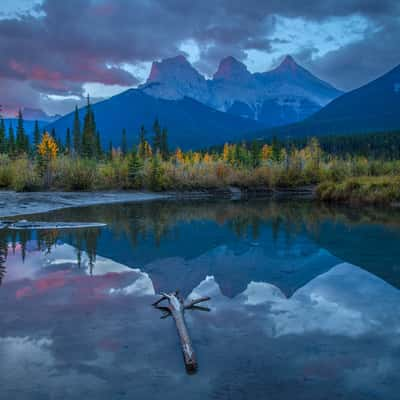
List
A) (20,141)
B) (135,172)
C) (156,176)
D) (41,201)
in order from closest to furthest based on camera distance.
Result: (41,201) < (156,176) < (135,172) < (20,141)

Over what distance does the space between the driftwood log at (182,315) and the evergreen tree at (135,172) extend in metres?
50.6

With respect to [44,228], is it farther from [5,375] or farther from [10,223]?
[5,375]

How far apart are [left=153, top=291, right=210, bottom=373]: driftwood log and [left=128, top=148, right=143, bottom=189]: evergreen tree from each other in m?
50.6

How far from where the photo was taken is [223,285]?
1170cm

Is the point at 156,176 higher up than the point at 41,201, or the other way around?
the point at 156,176

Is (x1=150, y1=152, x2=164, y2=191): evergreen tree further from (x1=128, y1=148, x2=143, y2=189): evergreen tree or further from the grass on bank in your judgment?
(x1=128, y1=148, x2=143, y2=189): evergreen tree

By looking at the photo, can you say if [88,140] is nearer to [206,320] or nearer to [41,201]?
[41,201]

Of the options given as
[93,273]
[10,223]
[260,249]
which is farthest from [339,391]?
[10,223]

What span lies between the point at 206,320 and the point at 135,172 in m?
52.5

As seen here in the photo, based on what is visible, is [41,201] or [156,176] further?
[156,176]

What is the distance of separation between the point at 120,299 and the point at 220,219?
61.5 ft

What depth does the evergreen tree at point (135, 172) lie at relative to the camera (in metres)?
59.8

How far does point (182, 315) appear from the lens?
856 centimetres

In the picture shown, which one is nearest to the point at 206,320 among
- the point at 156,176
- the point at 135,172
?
the point at 156,176
